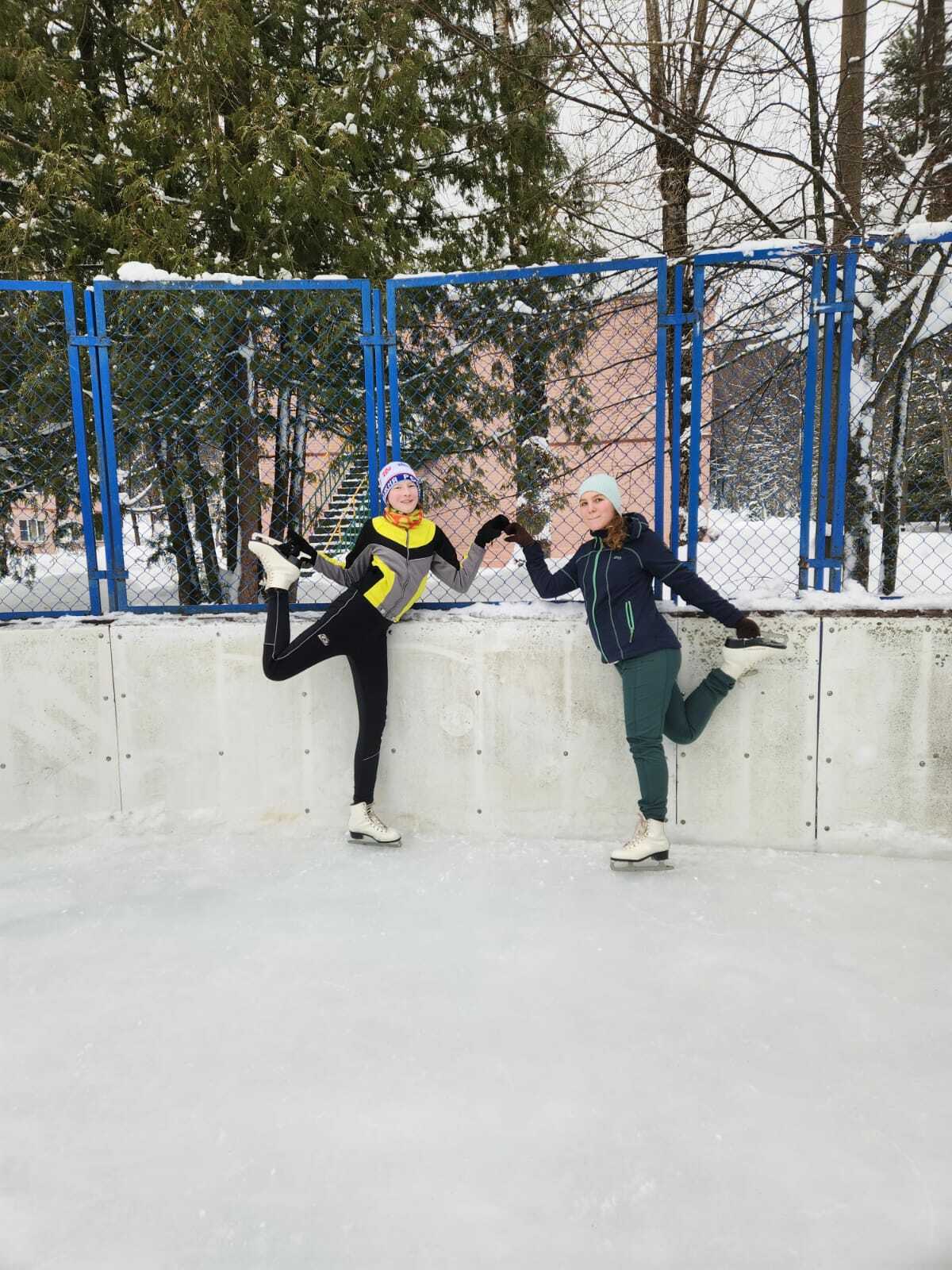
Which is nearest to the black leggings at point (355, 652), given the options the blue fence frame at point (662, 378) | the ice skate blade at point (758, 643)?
the blue fence frame at point (662, 378)

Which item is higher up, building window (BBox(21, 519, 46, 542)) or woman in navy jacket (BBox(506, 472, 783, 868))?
building window (BBox(21, 519, 46, 542))

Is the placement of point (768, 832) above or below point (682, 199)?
below

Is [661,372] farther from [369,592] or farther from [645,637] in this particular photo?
[369,592]

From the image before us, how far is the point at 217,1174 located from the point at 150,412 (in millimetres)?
4739

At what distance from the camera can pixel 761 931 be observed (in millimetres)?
3260

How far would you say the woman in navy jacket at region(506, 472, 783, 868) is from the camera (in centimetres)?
370

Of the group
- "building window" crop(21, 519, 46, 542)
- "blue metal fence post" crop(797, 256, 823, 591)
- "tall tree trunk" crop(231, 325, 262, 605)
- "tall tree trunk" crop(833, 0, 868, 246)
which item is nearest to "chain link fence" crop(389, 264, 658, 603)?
"blue metal fence post" crop(797, 256, 823, 591)

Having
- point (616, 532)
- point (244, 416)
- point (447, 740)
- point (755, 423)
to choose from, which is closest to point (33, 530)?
point (244, 416)

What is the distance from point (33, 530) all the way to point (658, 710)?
18.1 feet

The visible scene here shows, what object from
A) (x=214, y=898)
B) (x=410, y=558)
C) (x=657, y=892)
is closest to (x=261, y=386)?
(x=410, y=558)

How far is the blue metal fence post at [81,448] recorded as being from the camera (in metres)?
4.05

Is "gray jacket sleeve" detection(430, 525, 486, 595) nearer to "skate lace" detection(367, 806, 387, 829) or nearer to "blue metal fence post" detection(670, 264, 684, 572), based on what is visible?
"blue metal fence post" detection(670, 264, 684, 572)

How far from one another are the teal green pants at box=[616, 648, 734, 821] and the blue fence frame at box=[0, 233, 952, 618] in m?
0.63

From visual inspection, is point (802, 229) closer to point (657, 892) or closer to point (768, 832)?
point (768, 832)
